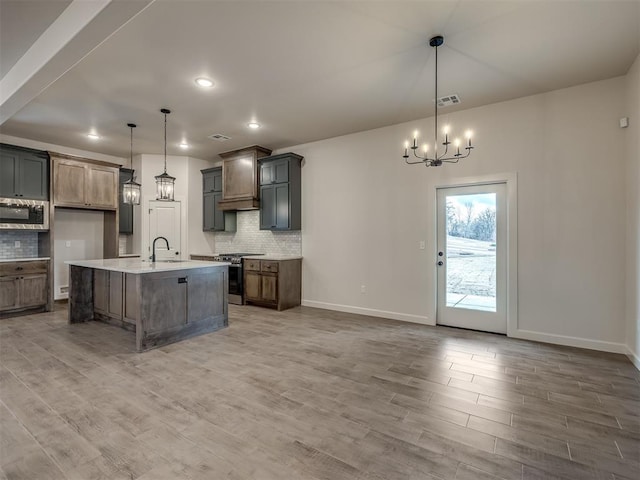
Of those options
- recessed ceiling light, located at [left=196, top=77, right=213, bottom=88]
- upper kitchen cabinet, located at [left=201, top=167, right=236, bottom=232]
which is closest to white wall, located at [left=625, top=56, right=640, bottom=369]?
recessed ceiling light, located at [left=196, top=77, right=213, bottom=88]

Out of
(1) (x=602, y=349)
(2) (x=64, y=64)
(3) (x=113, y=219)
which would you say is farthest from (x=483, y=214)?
(3) (x=113, y=219)

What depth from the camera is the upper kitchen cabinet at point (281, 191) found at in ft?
18.9

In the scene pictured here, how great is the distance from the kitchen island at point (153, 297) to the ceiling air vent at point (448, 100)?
11.9 ft

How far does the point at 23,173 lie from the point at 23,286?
1862 millimetres

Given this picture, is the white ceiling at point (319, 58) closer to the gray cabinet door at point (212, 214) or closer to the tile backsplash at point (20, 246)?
the tile backsplash at point (20, 246)

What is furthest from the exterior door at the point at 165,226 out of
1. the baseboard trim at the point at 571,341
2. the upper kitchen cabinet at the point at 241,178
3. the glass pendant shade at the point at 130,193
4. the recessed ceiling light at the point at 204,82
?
the baseboard trim at the point at 571,341

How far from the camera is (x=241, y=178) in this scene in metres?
6.20

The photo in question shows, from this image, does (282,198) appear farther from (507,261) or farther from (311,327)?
(507,261)

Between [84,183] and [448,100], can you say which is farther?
[84,183]

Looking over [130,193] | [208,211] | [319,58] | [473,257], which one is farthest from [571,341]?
[208,211]

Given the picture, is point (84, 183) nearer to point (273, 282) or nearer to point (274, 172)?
point (274, 172)

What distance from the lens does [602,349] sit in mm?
3502

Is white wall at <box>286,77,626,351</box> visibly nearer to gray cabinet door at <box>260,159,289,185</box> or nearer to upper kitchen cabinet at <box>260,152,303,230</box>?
upper kitchen cabinet at <box>260,152,303,230</box>

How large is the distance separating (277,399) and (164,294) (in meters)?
2.06
